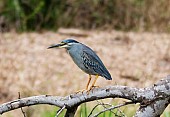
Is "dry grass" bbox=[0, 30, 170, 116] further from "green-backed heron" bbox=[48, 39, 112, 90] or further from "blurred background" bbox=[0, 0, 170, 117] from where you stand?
"green-backed heron" bbox=[48, 39, 112, 90]

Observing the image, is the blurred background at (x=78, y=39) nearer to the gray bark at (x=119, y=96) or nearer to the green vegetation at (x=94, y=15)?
the green vegetation at (x=94, y=15)

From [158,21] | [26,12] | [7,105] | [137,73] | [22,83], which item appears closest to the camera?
[7,105]

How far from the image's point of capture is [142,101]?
9.00 ft

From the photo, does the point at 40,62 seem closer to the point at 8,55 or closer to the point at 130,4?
the point at 8,55

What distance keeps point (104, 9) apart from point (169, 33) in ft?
3.63

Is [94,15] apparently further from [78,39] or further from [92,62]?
[92,62]

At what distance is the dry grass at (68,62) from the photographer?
712 centimetres

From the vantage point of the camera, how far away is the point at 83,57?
2.76m

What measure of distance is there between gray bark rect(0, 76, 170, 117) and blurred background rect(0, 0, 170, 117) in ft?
9.97

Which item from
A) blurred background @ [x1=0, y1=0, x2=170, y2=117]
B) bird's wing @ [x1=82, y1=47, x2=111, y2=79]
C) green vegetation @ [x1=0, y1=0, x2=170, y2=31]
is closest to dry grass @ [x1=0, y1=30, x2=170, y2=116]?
blurred background @ [x1=0, y1=0, x2=170, y2=117]

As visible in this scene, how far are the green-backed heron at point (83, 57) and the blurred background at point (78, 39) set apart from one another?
9.70ft

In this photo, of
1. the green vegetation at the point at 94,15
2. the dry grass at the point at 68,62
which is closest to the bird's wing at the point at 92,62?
the dry grass at the point at 68,62

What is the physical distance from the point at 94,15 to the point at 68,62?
2.17 metres

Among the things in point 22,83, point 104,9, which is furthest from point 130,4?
point 22,83
